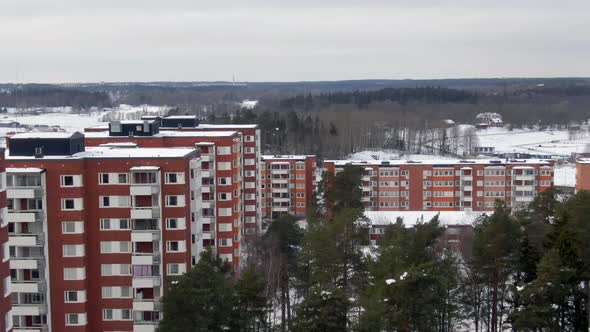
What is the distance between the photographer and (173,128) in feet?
143

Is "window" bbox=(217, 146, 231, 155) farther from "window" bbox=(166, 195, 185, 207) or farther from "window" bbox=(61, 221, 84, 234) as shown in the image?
"window" bbox=(61, 221, 84, 234)

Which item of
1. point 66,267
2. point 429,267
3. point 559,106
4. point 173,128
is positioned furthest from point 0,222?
point 559,106

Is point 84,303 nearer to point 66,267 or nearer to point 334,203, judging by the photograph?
point 66,267

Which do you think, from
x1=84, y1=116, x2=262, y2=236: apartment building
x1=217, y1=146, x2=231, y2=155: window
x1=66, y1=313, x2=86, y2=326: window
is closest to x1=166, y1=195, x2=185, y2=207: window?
x1=66, y1=313, x2=86, y2=326: window

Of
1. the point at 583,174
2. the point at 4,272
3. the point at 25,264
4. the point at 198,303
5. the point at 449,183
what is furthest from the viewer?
the point at 449,183

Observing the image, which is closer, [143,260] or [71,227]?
[71,227]

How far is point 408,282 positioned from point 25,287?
12.3 meters

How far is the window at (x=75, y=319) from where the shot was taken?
81.3ft

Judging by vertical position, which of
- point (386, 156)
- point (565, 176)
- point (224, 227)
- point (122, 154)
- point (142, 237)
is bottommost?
point (565, 176)

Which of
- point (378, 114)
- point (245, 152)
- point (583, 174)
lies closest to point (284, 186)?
point (245, 152)

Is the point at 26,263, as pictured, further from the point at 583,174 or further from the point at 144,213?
the point at 583,174

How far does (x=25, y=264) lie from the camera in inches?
963

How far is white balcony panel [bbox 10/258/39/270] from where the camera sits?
24328 millimetres

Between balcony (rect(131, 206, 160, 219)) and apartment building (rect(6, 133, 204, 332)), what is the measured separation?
33mm
